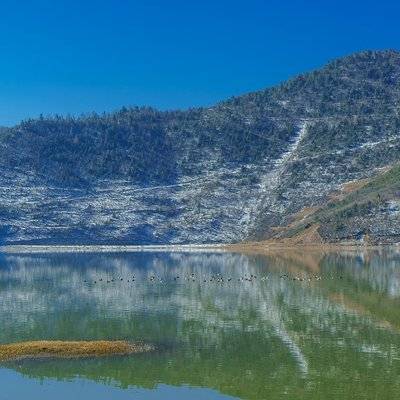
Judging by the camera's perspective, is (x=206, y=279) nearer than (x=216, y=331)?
No

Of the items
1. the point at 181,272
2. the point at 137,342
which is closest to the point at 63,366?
the point at 137,342

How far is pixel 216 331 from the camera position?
238 ft

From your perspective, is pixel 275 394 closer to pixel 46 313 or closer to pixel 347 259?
pixel 46 313

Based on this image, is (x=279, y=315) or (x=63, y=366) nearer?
(x=63, y=366)

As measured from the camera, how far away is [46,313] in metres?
89.4

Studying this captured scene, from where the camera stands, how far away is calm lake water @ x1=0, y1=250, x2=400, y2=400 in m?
49.3

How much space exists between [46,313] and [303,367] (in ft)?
147

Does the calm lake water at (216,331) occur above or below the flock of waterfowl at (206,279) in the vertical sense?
below

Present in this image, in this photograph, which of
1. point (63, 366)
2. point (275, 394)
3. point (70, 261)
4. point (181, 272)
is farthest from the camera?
point (70, 261)

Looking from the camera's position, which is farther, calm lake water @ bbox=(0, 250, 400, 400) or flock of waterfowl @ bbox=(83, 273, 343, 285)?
flock of waterfowl @ bbox=(83, 273, 343, 285)

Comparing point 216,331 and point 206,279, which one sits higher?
point 206,279

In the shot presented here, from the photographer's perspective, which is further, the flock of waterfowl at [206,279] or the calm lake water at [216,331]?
the flock of waterfowl at [206,279]

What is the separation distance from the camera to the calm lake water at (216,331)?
49344 mm

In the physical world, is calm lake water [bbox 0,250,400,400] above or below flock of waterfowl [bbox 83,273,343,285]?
below
